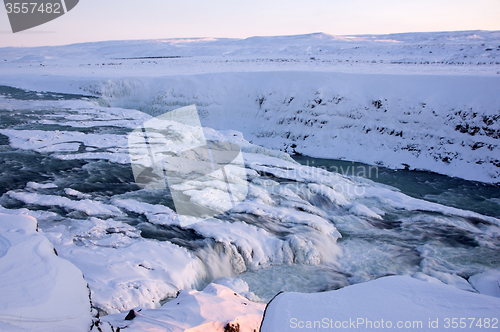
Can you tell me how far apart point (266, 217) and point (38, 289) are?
18.2 ft

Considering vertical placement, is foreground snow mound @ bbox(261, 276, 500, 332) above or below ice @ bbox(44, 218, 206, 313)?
above

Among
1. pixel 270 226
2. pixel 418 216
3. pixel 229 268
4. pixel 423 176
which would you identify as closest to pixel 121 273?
pixel 229 268

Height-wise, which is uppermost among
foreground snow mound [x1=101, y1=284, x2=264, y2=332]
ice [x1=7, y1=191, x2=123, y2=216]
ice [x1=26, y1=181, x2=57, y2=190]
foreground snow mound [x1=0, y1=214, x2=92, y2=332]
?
foreground snow mound [x1=0, y1=214, x2=92, y2=332]

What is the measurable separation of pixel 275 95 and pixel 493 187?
1238cm

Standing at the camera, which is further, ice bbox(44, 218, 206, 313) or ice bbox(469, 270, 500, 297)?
ice bbox(469, 270, 500, 297)

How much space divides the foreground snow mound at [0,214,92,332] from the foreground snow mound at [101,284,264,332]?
1.37 ft

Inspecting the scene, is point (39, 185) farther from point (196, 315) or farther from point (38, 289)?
point (196, 315)

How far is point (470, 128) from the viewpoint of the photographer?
50.5 ft

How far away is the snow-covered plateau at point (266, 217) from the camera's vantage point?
11.2ft

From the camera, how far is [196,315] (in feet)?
13.6

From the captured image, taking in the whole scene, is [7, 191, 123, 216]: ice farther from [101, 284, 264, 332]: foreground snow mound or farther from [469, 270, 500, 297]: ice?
[469, 270, 500, 297]: ice

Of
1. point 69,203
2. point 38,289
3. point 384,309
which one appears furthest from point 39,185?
point 384,309

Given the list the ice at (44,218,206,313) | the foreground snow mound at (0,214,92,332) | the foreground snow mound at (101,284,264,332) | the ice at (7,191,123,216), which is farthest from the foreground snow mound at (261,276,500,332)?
the ice at (7,191,123,216)

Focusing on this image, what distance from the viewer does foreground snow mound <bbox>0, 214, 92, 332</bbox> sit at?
304cm
